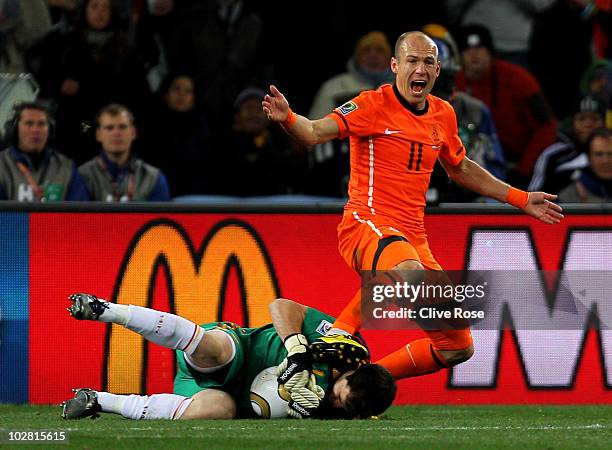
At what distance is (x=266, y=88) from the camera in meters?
13.7

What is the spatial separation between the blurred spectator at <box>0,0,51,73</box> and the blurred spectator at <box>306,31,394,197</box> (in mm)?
2412

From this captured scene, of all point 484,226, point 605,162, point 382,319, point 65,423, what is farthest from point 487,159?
point 65,423

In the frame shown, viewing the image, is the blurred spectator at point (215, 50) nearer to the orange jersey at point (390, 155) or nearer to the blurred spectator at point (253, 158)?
the blurred spectator at point (253, 158)

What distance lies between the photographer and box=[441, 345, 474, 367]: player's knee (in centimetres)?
947

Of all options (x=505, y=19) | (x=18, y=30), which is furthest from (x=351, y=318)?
(x=505, y=19)

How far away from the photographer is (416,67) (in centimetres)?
922

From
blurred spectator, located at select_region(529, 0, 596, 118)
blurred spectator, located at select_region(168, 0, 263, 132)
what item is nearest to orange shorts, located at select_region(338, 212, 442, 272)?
blurred spectator, located at select_region(168, 0, 263, 132)

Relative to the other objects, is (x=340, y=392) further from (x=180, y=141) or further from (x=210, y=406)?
(x=180, y=141)

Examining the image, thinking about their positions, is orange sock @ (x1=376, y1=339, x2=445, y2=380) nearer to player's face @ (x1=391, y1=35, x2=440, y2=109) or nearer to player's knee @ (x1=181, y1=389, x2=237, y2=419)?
player's knee @ (x1=181, y1=389, x2=237, y2=419)

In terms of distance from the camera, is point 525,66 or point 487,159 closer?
point 487,159

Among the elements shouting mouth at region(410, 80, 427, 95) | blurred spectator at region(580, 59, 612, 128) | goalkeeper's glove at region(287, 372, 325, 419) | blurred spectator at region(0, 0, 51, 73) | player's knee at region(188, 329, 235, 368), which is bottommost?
goalkeeper's glove at region(287, 372, 325, 419)

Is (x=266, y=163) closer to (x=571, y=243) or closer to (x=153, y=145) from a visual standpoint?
(x=153, y=145)

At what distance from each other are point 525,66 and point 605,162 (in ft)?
7.64

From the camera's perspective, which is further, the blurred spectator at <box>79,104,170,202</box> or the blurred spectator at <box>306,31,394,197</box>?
the blurred spectator at <box>306,31,394,197</box>
